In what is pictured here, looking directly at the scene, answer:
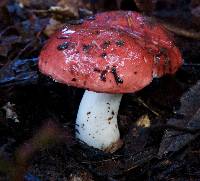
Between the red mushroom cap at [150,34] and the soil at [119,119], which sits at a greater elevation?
the red mushroom cap at [150,34]

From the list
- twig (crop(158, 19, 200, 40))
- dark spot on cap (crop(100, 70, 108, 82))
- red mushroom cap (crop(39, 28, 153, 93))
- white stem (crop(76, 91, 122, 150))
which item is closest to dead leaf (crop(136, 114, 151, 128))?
white stem (crop(76, 91, 122, 150))

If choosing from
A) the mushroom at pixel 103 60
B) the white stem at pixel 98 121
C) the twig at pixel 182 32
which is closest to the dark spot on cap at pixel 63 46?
the mushroom at pixel 103 60

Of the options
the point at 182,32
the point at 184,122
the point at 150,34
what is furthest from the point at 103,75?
the point at 182,32

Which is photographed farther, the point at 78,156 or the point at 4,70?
the point at 4,70

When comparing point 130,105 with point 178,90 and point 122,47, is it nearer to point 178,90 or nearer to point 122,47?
point 178,90

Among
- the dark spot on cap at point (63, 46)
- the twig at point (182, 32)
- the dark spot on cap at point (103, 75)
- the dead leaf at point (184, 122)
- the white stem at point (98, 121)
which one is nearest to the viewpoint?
the dark spot on cap at point (103, 75)

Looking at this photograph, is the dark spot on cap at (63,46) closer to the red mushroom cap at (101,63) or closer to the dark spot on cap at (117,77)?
the red mushroom cap at (101,63)

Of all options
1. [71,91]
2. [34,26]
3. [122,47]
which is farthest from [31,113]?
[34,26]
